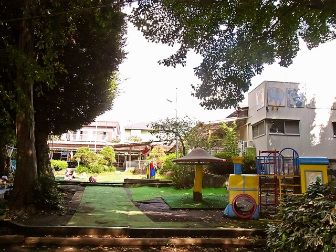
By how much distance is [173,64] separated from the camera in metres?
11.8

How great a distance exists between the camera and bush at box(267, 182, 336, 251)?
538cm

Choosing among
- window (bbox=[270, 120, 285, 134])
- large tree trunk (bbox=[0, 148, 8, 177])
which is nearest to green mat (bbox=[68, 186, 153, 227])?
large tree trunk (bbox=[0, 148, 8, 177])

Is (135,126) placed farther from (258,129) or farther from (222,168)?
(222,168)

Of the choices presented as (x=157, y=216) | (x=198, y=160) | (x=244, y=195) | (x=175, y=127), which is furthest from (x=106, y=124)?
(x=244, y=195)

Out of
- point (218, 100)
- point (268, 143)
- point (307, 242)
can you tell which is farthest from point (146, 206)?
point (268, 143)

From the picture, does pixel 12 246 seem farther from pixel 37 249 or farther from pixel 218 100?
pixel 218 100

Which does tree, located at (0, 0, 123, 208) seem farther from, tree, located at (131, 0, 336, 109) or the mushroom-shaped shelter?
the mushroom-shaped shelter

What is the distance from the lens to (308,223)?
5.93 m

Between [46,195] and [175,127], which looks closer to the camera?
[46,195]

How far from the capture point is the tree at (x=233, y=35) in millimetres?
9922

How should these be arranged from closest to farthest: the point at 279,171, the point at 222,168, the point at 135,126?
the point at 279,171 → the point at 222,168 → the point at 135,126

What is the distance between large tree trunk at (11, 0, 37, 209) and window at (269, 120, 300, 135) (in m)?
19.3

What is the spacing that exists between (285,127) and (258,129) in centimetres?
227

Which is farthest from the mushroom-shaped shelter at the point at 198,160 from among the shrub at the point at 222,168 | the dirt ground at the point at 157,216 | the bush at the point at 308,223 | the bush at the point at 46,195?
the shrub at the point at 222,168
